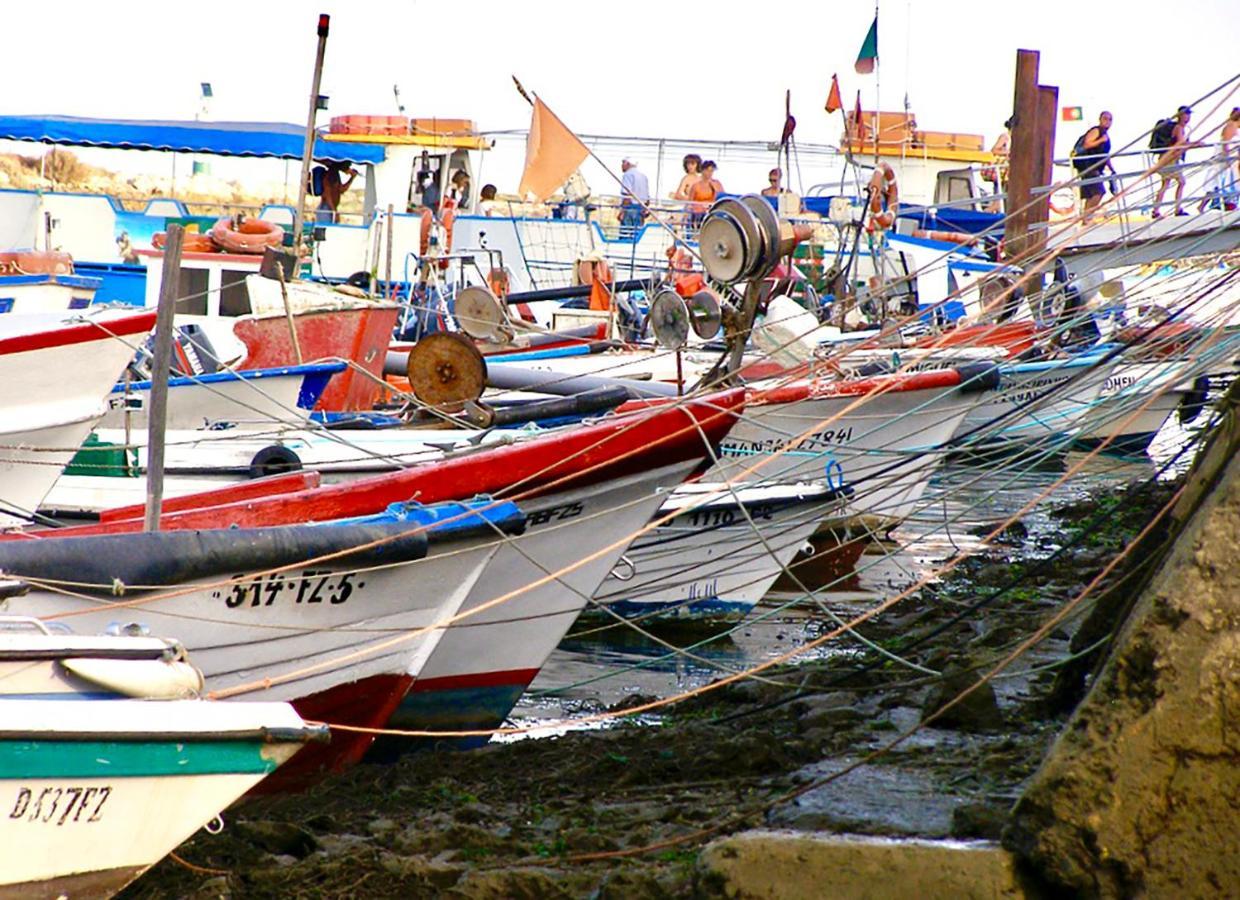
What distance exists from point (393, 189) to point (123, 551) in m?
22.9

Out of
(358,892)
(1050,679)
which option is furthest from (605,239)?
(358,892)

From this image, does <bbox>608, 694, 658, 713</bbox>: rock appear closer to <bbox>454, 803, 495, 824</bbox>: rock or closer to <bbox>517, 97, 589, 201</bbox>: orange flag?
<bbox>454, 803, 495, 824</bbox>: rock

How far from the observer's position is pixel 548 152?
33.6 ft

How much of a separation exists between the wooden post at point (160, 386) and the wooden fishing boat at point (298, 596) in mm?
223

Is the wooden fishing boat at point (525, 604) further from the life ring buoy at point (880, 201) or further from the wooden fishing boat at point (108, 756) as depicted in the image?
the life ring buoy at point (880, 201)

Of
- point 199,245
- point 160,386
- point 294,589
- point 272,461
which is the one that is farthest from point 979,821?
point 199,245

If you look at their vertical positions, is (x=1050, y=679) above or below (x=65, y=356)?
below

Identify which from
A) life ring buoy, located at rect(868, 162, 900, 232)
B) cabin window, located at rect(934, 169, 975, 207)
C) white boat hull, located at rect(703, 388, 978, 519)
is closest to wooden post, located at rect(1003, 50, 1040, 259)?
life ring buoy, located at rect(868, 162, 900, 232)

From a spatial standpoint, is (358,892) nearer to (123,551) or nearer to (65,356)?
(123,551)

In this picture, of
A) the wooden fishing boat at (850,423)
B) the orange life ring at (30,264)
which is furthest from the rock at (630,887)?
the orange life ring at (30,264)

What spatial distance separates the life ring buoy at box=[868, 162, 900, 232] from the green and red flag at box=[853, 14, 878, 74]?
174 cm

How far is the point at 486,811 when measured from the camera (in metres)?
6.00

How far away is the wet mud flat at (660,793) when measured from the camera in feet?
16.5

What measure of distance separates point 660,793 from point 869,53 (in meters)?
15.6
